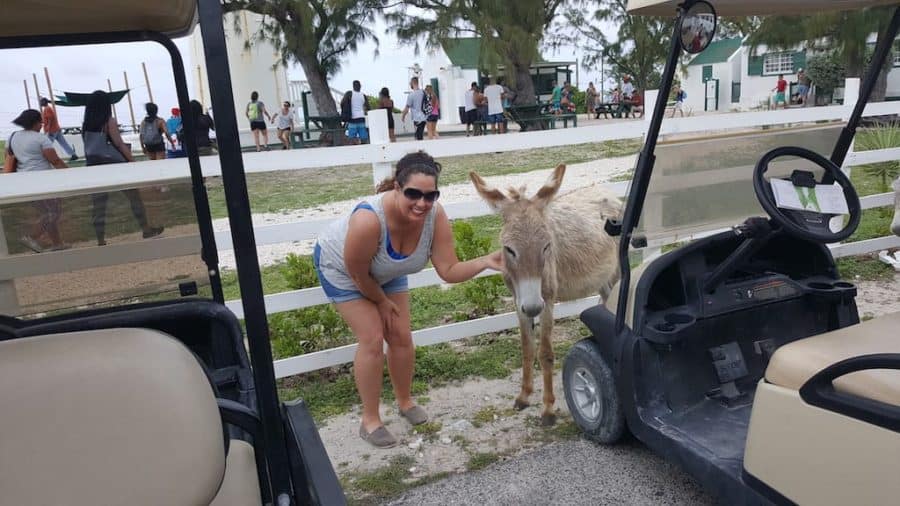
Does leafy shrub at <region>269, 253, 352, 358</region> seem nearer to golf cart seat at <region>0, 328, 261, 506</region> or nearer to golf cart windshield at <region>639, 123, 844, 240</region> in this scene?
golf cart windshield at <region>639, 123, 844, 240</region>

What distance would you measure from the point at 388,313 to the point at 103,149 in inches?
72.4

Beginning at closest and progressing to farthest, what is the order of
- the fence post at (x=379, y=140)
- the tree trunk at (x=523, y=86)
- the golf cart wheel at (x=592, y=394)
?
the golf cart wheel at (x=592, y=394) < the fence post at (x=379, y=140) < the tree trunk at (x=523, y=86)

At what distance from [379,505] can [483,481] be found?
0.54 meters

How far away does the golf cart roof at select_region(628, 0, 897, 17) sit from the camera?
2.77 meters

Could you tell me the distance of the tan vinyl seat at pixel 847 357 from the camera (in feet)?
6.10

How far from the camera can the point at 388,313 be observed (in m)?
3.54

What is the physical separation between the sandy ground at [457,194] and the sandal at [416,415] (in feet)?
13.9

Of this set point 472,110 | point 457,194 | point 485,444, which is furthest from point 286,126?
point 485,444

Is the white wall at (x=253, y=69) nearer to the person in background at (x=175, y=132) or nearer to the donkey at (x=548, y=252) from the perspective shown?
the person in background at (x=175, y=132)

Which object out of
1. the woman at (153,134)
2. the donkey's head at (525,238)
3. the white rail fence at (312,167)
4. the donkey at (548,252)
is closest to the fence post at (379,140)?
the white rail fence at (312,167)

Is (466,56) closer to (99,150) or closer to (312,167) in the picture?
(312,167)

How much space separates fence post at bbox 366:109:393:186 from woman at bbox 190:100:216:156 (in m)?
1.10

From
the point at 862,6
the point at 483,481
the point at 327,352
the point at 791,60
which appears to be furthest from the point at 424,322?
the point at 791,60


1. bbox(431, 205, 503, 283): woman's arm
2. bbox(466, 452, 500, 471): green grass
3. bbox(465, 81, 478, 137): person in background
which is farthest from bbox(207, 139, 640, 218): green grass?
bbox(466, 452, 500, 471): green grass
